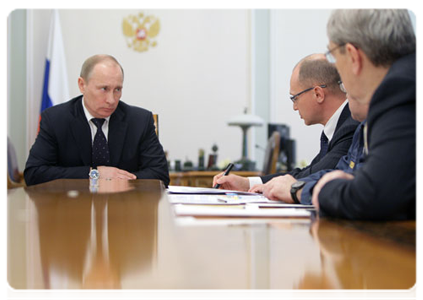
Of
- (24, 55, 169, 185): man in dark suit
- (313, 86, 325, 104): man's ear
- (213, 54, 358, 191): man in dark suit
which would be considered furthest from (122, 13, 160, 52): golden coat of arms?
(313, 86, 325, 104): man's ear

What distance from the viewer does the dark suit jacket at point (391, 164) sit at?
111 centimetres

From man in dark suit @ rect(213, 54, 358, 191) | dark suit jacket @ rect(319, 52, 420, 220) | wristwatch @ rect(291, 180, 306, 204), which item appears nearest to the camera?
dark suit jacket @ rect(319, 52, 420, 220)

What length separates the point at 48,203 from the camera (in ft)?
4.48

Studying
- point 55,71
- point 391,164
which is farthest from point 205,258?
point 55,71

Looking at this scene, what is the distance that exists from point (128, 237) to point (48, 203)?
0.62 metres

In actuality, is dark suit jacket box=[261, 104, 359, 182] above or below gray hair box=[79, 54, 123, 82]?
below

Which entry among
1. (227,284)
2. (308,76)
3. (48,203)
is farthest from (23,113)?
(227,284)

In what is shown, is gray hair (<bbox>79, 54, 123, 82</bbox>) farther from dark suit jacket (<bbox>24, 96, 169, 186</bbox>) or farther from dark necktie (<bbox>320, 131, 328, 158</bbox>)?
dark necktie (<bbox>320, 131, 328, 158</bbox>)

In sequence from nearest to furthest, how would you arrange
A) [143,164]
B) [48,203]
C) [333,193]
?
[333,193], [48,203], [143,164]

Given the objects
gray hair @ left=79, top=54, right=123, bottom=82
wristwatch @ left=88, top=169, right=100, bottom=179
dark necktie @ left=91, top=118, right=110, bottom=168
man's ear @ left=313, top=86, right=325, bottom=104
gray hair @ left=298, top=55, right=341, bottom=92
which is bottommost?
wristwatch @ left=88, top=169, right=100, bottom=179

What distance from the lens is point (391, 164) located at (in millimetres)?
1114

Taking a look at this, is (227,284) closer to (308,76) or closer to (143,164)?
(308,76)

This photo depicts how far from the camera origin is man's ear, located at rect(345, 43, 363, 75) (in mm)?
1292

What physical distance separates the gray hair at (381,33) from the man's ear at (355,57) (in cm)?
1
